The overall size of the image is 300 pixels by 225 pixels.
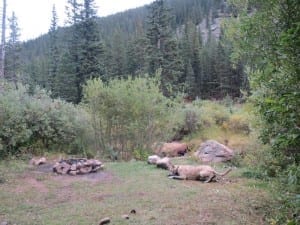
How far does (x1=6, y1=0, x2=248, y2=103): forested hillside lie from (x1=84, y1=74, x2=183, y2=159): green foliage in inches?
48.1

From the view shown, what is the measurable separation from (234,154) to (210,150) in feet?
2.74

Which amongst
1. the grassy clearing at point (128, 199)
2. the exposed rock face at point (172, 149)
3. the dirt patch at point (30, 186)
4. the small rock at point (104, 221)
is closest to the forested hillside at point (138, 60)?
the exposed rock face at point (172, 149)

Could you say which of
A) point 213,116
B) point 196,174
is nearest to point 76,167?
point 196,174

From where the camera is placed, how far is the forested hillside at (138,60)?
1063 inches

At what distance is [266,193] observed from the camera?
7691mm

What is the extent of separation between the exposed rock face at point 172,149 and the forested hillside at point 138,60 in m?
2.38

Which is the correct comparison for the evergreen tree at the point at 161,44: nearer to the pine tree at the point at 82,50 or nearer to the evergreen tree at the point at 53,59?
the pine tree at the point at 82,50

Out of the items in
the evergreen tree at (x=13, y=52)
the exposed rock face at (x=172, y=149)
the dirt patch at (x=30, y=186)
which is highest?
the evergreen tree at (x=13, y=52)

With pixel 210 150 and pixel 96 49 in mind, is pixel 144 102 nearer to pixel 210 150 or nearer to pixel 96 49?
pixel 210 150

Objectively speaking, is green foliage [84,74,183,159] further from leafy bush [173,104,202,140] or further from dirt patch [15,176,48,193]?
leafy bush [173,104,202,140]

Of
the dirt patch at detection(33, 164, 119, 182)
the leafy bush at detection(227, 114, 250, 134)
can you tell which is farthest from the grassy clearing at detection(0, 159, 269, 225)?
the leafy bush at detection(227, 114, 250, 134)

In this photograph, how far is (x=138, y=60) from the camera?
126ft

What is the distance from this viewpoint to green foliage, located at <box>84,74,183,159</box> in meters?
13.5

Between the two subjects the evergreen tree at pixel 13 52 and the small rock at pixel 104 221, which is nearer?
the small rock at pixel 104 221
